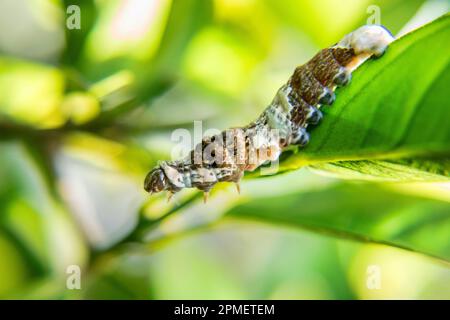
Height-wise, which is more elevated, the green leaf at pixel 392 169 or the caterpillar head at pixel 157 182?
the caterpillar head at pixel 157 182

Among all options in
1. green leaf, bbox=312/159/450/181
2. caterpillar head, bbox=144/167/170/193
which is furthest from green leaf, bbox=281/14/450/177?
caterpillar head, bbox=144/167/170/193

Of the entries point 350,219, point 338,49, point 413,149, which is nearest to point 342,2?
point 338,49

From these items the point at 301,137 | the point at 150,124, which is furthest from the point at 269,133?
the point at 150,124

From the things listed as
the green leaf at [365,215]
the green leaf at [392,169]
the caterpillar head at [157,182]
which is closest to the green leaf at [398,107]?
the green leaf at [392,169]

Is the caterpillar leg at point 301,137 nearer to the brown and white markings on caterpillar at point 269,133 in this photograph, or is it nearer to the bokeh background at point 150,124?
the brown and white markings on caterpillar at point 269,133

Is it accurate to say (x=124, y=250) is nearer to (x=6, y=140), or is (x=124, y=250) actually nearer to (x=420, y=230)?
(x=6, y=140)

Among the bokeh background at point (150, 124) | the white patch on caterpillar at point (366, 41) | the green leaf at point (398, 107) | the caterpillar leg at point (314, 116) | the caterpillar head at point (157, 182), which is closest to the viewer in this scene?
the green leaf at point (398, 107)
